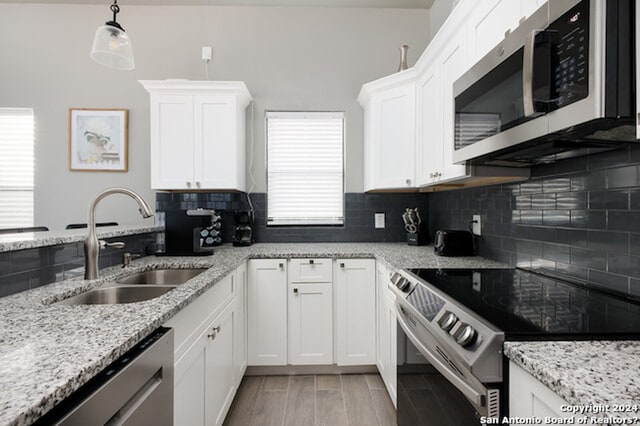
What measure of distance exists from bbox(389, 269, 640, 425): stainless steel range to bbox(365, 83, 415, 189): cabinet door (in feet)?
3.63

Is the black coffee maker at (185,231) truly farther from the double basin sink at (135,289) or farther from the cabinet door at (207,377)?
the cabinet door at (207,377)

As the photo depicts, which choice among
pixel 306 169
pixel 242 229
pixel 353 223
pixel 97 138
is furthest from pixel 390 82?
pixel 97 138

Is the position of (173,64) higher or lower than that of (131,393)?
higher

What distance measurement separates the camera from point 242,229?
110 inches

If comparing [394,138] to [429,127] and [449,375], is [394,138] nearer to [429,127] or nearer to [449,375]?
[429,127]

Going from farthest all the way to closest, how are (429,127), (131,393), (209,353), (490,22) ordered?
1. (429,127)
2. (209,353)
3. (490,22)
4. (131,393)

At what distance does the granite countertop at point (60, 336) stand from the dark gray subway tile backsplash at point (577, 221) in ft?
5.23

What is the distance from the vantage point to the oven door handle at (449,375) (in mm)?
848

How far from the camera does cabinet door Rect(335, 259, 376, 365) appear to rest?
2.38 meters

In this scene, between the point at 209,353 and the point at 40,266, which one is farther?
the point at 209,353

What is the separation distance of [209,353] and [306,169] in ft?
6.27

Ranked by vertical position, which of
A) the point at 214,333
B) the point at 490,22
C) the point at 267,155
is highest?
the point at 490,22

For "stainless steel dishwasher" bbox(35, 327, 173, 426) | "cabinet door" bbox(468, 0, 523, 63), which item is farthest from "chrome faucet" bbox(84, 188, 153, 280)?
"cabinet door" bbox(468, 0, 523, 63)

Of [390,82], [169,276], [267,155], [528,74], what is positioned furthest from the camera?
[267,155]
